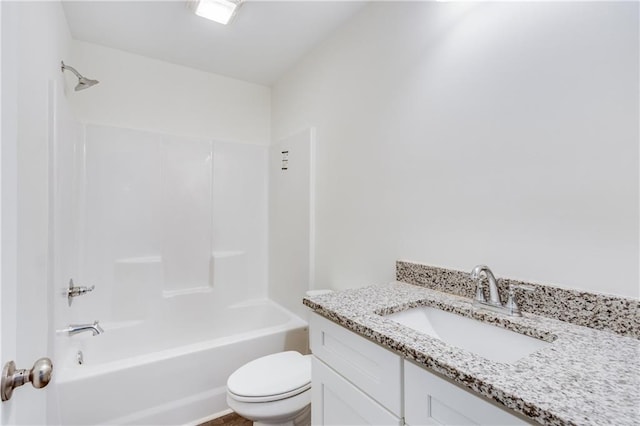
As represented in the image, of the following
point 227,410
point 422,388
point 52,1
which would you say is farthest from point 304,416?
point 52,1

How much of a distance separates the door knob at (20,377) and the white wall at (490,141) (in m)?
1.29

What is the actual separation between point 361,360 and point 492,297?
1.69 ft

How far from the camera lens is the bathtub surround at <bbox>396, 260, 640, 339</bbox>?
0.81 m

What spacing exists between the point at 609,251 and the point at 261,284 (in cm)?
245

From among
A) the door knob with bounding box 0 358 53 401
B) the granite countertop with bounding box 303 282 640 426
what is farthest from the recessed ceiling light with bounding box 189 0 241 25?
the door knob with bounding box 0 358 53 401

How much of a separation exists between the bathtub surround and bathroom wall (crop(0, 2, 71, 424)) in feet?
4.28

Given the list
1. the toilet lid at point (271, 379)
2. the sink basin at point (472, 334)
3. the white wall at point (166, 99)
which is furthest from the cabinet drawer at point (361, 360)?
the white wall at point (166, 99)

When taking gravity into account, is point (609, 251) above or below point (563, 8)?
below

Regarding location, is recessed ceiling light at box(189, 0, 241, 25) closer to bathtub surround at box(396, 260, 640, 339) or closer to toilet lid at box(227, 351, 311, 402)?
bathtub surround at box(396, 260, 640, 339)

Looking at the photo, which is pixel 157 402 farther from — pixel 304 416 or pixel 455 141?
pixel 455 141

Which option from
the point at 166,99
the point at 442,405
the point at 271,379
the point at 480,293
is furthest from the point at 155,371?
the point at 166,99

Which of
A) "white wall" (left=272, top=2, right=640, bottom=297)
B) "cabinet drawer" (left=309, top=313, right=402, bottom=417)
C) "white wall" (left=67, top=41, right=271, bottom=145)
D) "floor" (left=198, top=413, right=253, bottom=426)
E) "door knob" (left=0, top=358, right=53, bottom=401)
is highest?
"white wall" (left=67, top=41, right=271, bottom=145)

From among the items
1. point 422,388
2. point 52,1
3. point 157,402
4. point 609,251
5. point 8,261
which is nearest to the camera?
point 8,261

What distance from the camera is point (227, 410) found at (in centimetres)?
188
